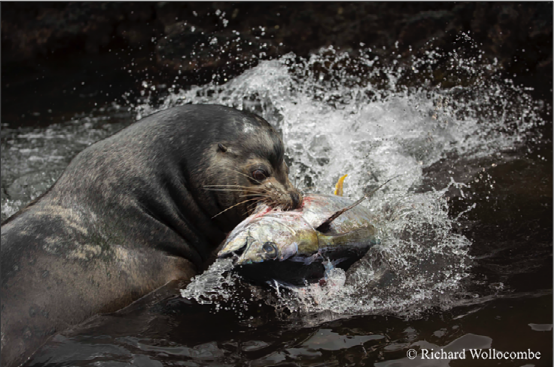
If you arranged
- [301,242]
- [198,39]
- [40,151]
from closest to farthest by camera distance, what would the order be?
[301,242] < [40,151] < [198,39]

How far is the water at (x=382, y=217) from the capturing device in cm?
289

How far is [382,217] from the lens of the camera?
4070 millimetres

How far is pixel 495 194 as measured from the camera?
185 inches

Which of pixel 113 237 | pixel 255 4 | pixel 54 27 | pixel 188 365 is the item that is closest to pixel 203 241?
pixel 113 237

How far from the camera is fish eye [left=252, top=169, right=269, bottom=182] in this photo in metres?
3.62

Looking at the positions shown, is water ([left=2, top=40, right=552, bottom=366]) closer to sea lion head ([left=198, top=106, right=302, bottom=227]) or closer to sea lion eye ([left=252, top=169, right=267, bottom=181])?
sea lion head ([left=198, top=106, right=302, bottom=227])

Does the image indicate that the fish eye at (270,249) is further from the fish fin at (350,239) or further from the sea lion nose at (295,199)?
the sea lion nose at (295,199)

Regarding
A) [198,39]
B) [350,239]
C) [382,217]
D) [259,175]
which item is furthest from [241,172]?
[198,39]

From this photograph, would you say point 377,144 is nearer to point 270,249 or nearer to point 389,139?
point 389,139

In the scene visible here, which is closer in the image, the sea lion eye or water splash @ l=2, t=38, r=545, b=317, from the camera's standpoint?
water splash @ l=2, t=38, r=545, b=317

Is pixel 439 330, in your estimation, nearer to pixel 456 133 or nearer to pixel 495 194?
pixel 495 194

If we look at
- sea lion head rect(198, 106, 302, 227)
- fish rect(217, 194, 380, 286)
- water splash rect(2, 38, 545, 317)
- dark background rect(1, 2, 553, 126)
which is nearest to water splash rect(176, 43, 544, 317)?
water splash rect(2, 38, 545, 317)

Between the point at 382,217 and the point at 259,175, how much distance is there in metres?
1.05

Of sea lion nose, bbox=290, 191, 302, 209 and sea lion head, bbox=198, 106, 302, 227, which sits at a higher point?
sea lion head, bbox=198, 106, 302, 227
